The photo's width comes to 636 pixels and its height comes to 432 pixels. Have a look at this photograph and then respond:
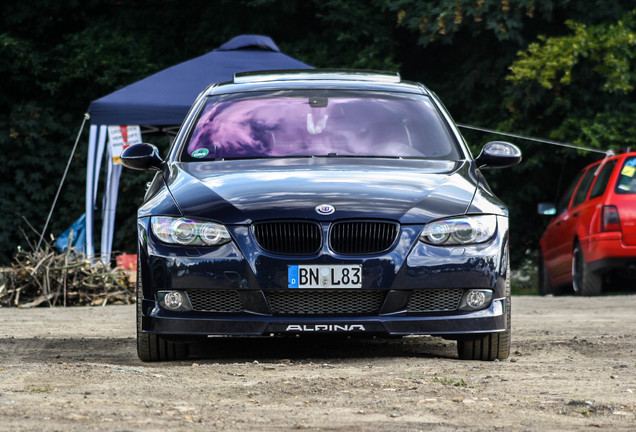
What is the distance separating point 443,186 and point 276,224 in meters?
0.89

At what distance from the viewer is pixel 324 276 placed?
19.3 ft

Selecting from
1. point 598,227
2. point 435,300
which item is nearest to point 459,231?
point 435,300

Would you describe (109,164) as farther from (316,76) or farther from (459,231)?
(459,231)

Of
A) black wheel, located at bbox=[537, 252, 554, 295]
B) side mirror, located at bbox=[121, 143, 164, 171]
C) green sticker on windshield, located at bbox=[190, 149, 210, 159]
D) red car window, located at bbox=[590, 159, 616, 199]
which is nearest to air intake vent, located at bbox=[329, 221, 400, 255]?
green sticker on windshield, located at bbox=[190, 149, 210, 159]

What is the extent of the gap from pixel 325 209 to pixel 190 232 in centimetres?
66

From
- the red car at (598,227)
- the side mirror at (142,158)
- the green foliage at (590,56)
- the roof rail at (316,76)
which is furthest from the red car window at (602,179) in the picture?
the side mirror at (142,158)

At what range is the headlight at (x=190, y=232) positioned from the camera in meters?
5.94

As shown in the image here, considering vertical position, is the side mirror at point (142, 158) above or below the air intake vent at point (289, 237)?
above

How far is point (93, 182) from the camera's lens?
14.8 metres

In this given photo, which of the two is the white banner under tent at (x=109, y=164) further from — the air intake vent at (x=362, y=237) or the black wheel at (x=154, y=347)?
the air intake vent at (x=362, y=237)

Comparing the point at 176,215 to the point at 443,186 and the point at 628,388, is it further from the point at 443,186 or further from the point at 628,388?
the point at 628,388

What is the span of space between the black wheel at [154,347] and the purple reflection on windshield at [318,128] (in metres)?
1.01

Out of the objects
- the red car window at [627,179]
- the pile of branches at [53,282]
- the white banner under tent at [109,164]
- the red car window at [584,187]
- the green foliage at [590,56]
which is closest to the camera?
the pile of branches at [53,282]

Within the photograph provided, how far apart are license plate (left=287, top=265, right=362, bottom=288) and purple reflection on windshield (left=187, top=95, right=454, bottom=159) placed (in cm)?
106
